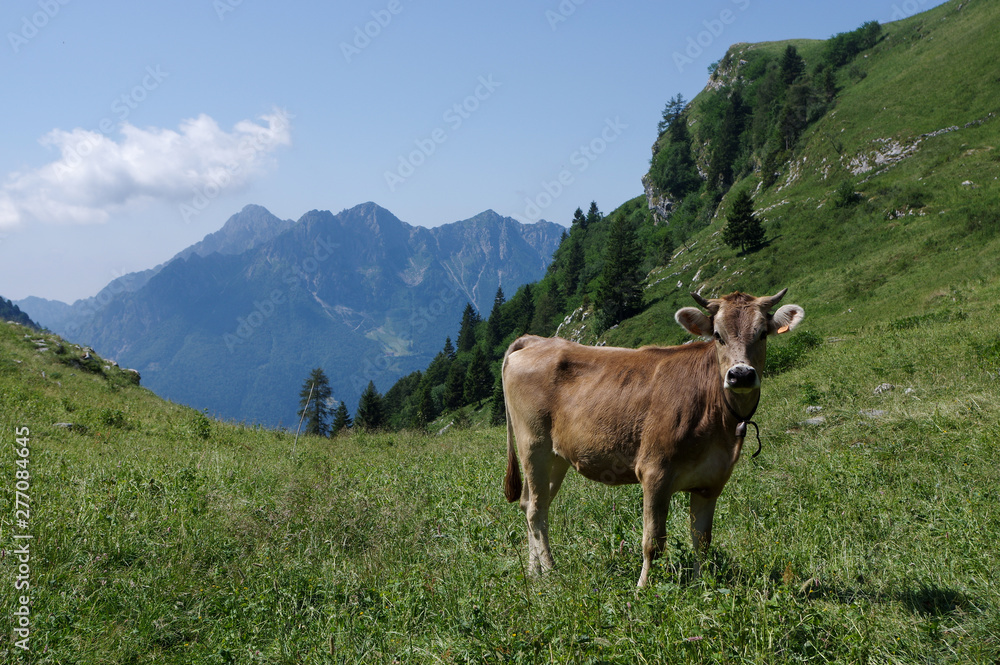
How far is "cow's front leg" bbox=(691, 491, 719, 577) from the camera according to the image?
4832mm

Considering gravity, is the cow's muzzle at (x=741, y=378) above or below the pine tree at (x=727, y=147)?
below

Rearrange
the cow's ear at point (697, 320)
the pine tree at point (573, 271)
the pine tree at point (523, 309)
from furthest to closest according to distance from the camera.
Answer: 1. the pine tree at point (573, 271)
2. the pine tree at point (523, 309)
3. the cow's ear at point (697, 320)

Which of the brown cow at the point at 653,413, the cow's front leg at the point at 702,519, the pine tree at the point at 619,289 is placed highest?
the pine tree at the point at 619,289

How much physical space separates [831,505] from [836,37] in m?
121

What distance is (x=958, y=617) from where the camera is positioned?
394cm

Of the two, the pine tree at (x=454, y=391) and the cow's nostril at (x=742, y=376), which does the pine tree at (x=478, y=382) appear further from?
the cow's nostril at (x=742, y=376)

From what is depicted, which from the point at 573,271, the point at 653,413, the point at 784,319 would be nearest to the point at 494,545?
the point at 653,413

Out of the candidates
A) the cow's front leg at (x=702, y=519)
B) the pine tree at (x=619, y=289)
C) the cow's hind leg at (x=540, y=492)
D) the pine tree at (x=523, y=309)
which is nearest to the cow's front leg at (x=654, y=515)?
the cow's front leg at (x=702, y=519)

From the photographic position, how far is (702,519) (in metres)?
4.96

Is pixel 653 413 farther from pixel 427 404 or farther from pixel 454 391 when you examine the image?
pixel 427 404

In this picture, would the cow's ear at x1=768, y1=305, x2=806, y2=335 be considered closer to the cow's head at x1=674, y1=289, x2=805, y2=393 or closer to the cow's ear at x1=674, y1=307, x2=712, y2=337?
the cow's head at x1=674, y1=289, x2=805, y2=393

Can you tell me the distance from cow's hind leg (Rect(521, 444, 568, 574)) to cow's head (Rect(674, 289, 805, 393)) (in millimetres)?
2223

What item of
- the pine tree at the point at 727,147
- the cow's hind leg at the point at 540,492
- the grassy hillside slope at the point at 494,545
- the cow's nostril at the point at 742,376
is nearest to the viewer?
the grassy hillside slope at the point at 494,545

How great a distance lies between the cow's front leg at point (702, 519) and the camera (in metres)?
4.83
